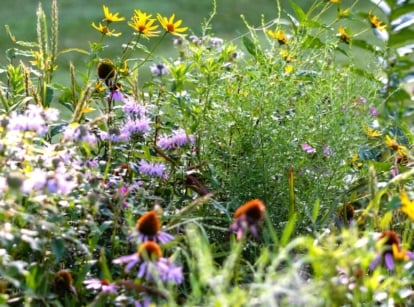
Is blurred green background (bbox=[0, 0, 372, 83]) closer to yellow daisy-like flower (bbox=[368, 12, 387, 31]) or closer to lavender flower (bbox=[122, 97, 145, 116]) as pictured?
yellow daisy-like flower (bbox=[368, 12, 387, 31])

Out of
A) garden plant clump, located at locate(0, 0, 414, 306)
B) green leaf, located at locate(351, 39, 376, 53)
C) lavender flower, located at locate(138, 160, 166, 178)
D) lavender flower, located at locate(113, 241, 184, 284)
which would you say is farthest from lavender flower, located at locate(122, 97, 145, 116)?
green leaf, located at locate(351, 39, 376, 53)

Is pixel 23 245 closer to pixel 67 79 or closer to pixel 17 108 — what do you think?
pixel 17 108

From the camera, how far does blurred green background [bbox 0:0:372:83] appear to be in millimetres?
6145

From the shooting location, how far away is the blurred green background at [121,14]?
6.14 m

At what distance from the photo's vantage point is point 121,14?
6773mm

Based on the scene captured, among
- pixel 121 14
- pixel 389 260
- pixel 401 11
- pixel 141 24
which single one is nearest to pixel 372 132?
pixel 401 11

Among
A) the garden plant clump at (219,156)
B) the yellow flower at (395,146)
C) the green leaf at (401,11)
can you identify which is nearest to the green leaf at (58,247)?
the garden plant clump at (219,156)

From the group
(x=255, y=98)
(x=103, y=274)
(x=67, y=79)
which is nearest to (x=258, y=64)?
(x=255, y=98)

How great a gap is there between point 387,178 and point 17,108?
0.80 meters

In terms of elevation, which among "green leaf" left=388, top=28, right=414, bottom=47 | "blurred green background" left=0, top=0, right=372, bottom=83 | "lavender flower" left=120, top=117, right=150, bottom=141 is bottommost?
"lavender flower" left=120, top=117, right=150, bottom=141

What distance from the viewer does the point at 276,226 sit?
172 cm

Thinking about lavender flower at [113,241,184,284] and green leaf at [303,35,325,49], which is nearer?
lavender flower at [113,241,184,284]

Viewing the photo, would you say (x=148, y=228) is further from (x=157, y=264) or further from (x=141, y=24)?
(x=141, y=24)

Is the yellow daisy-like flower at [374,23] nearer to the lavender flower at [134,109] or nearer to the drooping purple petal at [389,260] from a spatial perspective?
the lavender flower at [134,109]
